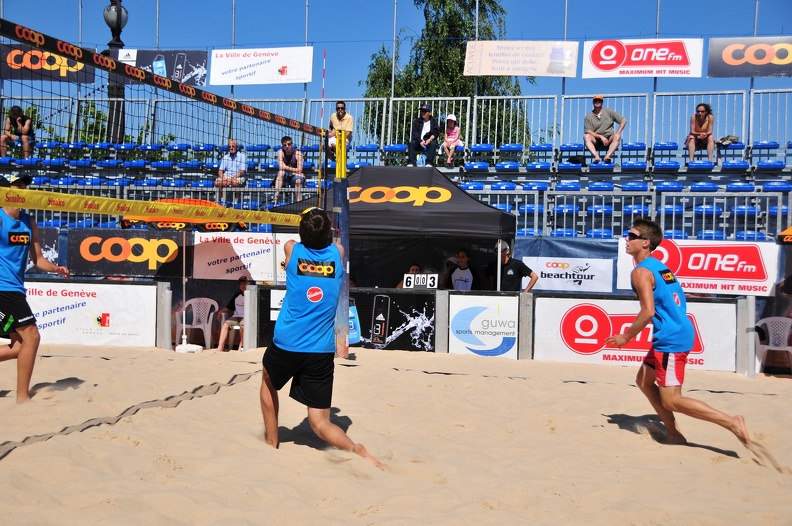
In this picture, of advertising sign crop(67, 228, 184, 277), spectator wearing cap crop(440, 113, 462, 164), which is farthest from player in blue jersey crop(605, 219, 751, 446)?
spectator wearing cap crop(440, 113, 462, 164)

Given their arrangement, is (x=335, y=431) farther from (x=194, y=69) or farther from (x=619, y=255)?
(x=194, y=69)

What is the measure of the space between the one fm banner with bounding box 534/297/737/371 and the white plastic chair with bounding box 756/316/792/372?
2.14ft

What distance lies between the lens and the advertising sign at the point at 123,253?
36.5 feet

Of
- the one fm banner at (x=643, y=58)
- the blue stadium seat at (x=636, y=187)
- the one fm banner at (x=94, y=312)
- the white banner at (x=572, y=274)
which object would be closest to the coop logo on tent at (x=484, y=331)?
the white banner at (x=572, y=274)

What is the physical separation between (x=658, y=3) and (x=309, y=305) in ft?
52.0

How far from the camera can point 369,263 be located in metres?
12.6

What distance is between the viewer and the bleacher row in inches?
559

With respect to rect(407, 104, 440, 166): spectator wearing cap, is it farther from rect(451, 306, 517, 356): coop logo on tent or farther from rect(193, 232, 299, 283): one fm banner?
rect(451, 306, 517, 356): coop logo on tent

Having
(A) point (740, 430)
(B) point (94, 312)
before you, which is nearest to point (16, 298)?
(B) point (94, 312)

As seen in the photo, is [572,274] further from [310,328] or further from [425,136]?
[310,328]

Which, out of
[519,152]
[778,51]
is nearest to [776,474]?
[519,152]

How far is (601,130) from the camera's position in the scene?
1429cm

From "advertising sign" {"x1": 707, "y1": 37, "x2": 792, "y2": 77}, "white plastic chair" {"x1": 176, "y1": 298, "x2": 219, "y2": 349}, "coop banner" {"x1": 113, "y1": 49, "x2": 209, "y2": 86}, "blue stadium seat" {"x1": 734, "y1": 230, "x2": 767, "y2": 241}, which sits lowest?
"white plastic chair" {"x1": 176, "y1": 298, "x2": 219, "y2": 349}

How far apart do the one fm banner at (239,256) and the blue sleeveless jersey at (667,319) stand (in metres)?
7.07
